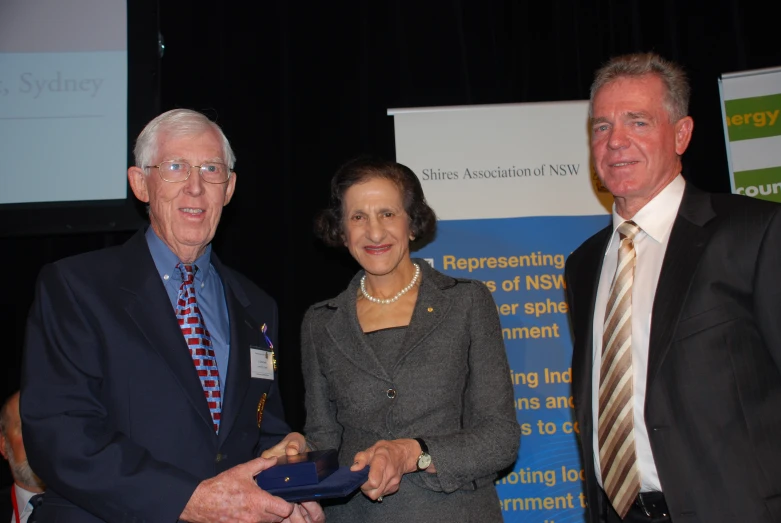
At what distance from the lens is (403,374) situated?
261 centimetres

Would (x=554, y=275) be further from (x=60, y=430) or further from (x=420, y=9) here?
(x=60, y=430)

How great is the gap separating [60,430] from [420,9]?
3.51m

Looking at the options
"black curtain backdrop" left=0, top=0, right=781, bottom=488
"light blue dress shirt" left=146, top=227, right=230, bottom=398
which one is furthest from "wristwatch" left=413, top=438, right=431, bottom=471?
"black curtain backdrop" left=0, top=0, right=781, bottom=488

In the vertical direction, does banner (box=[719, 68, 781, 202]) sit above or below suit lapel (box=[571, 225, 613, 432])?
above

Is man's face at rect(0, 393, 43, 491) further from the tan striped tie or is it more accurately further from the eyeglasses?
the tan striped tie

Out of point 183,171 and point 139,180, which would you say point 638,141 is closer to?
point 183,171

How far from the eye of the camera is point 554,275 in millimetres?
3867

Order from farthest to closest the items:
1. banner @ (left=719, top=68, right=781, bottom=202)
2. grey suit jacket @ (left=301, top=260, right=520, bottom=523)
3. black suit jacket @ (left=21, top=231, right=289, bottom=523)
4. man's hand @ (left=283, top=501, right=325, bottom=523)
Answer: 1. banner @ (left=719, top=68, right=781, bottom=202)
2. grey suit jacket @ (left=301, top=260, right=520, bottom=523)
3. man's hand @ (left=283, top=501, right=325, bottom=523)
4. black suit jacket @ (left=21, top=231, right=289, bottom=523)

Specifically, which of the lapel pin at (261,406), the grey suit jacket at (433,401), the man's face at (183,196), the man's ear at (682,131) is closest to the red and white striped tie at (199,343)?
the man's face at (183,196)

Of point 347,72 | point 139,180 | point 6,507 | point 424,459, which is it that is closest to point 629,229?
point 424,459

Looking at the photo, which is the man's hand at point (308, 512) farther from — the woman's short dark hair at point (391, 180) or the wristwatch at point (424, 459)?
the woman's short dark hair at point (391, 180)

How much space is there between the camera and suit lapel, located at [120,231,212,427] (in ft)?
7.21

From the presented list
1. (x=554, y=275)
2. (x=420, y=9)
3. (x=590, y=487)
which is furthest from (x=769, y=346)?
(x=420, y=9)

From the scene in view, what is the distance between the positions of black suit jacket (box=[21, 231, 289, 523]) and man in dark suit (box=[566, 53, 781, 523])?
4.20ft
